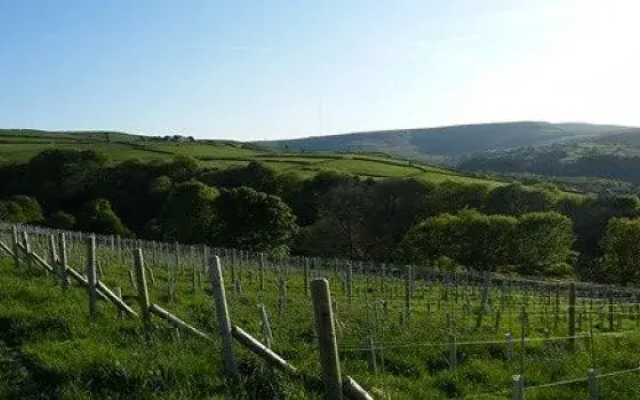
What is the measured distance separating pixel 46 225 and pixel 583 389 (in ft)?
261

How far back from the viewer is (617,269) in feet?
179

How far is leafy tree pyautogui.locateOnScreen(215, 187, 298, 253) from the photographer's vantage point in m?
66.6

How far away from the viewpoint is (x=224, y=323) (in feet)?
29.5

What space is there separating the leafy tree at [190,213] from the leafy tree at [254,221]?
14.1 ft

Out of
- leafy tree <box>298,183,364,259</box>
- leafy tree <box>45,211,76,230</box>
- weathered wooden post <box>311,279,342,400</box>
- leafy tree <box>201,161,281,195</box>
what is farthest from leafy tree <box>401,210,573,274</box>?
weathered wooden post <box>311,279,342,400</box>

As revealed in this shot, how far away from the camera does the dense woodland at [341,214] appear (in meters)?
61.6

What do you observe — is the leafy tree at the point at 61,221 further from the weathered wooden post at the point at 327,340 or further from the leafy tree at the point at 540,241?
the weathered wooden post at the point at 327,340

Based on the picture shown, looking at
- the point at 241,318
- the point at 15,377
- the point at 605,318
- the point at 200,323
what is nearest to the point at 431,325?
the point at 241,318

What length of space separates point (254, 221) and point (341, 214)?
12.4m

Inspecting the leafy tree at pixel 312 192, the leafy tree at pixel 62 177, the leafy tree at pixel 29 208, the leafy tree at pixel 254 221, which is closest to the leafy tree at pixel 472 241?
the leafy tree at pixel 254 221

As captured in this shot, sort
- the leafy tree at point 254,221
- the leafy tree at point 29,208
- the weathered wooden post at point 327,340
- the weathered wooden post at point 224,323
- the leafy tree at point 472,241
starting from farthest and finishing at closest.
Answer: the leafy tree at point 29,208
the leafy tree at point 254,221
the leafy tree at point 472,241
the weathered wooden post at point 224,323
the weathered wooden post at point 327,340

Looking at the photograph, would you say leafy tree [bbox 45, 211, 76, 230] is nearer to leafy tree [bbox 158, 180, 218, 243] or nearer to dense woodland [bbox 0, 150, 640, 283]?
dense woodland [bbox 0, 150, 640, 283]

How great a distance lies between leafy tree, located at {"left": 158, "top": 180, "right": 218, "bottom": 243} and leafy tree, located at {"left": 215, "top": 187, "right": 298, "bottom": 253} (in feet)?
14.1

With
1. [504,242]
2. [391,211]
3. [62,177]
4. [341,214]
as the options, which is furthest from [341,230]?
[62,177]
